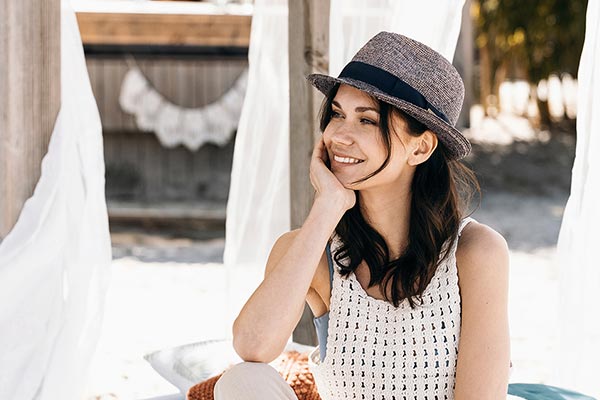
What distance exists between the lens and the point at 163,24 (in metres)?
7.53

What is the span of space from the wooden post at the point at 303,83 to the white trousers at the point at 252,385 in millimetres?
1300

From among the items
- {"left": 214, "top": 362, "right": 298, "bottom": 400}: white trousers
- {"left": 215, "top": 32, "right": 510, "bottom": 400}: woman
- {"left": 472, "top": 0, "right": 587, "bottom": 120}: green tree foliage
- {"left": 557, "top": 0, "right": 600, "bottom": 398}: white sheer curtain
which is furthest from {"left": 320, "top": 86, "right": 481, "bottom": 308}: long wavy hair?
{"left": 472, "top": 0, "right": 587, "bottom": 120}: green tree foliage

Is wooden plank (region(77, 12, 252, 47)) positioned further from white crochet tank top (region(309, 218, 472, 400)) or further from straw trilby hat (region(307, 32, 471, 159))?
white crochet tank top (region(309, 218, 472, 400))

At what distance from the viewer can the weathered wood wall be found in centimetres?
790

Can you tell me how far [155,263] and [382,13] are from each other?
3.60 metres

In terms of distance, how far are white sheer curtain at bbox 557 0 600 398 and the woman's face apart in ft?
3.47

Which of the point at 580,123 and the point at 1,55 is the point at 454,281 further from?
the point at 1,55

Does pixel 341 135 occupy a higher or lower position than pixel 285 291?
higher

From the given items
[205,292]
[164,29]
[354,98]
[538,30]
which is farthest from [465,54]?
[354,98]

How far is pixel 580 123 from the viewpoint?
3.13 m

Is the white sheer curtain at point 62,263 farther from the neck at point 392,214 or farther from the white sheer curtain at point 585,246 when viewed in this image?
the white sheer curtain at point 585,246

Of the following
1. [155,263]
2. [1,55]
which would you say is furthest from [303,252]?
[155,263]

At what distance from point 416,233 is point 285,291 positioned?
342mm

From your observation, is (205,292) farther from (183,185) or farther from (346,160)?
(346,160)
